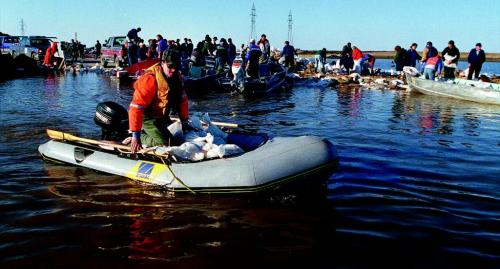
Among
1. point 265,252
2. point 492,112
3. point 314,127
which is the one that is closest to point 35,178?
point 265,252

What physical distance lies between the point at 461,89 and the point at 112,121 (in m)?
14.1

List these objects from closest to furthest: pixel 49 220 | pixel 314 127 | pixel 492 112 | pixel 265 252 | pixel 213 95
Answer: pixel 265 252 < pixel 49 220 < pixel 314 127 < pixel 492 112 < pixel 213 95

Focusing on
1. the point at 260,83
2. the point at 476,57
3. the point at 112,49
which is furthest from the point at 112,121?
the point at 112,49

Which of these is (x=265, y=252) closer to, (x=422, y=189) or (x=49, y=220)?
(x=49, y=220)

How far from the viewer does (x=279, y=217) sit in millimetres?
5195

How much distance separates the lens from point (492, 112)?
46.6ft

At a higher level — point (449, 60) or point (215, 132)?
point (449, 60)

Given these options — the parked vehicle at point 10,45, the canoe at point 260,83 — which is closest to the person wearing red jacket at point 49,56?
Answer: the parked vehicle at point 10,45

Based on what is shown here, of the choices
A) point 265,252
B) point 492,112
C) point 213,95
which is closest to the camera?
point 265,252

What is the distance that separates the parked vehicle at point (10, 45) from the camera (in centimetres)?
3164

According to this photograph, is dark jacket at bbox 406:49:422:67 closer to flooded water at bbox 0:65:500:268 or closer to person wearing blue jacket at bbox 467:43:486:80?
person wearing blue jacket at bbox 467:43:486:80

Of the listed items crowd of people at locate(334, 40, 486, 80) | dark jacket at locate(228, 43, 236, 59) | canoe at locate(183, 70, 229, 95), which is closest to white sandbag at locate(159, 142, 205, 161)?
canoe at locate(183, 70, 229, 95)

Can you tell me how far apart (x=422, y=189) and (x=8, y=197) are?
18.9 feet

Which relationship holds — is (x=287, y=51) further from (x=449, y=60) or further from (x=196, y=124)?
(x=196, y=124)
